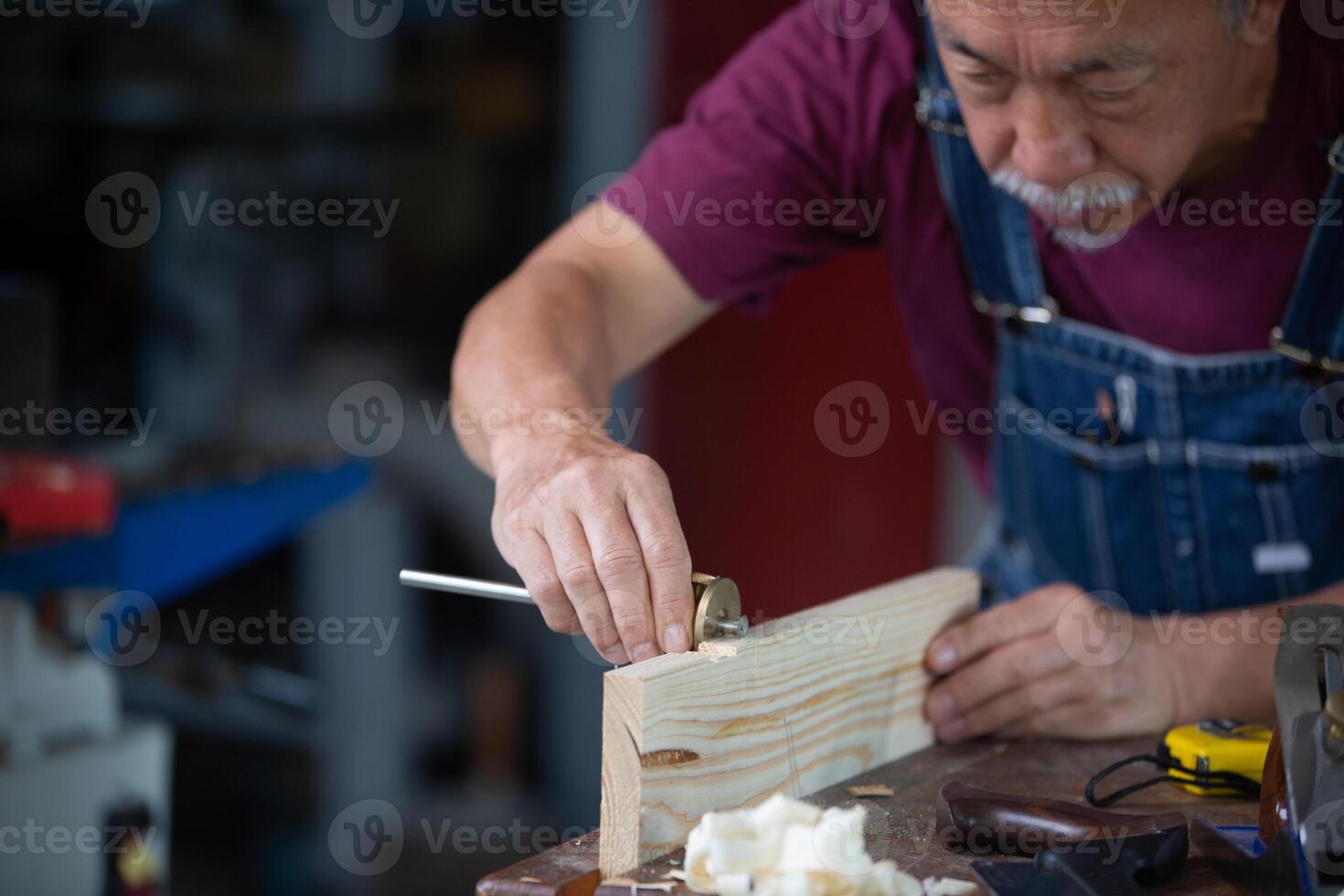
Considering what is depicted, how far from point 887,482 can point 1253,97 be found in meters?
2.53

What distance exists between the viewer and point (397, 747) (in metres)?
3.62

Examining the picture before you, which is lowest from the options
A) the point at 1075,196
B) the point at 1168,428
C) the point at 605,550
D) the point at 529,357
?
the point at 605,550

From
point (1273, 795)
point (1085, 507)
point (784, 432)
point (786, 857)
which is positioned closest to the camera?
point (786, 857)

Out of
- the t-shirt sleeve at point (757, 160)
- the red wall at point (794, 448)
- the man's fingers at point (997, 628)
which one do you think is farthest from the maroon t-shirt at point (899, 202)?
the red wall at point (794, 448)

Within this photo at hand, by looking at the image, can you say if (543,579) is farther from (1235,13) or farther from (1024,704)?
(1235,13)

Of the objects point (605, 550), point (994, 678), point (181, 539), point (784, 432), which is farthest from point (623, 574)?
point (784, 432)

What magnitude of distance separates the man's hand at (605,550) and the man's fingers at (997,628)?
14.8 inches

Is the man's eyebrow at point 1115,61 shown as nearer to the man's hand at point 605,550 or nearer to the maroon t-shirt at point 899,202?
the maroon t-shirt at point 899,202

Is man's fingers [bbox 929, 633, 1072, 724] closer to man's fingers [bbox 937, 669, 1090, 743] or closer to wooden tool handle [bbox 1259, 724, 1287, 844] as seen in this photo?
man's fingers [bbox 937, 669, 1090, 743]

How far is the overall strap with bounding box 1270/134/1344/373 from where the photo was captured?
1558mm

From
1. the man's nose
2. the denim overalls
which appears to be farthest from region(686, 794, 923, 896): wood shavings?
the denim overalls

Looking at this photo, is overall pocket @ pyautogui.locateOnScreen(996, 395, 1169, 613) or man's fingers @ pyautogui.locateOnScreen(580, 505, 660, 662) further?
overall pocket @ pyautogui.locateOnScreen(996, 395, 1169, 613)

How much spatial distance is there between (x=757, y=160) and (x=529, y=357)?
433 millimetres

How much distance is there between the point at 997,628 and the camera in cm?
148
